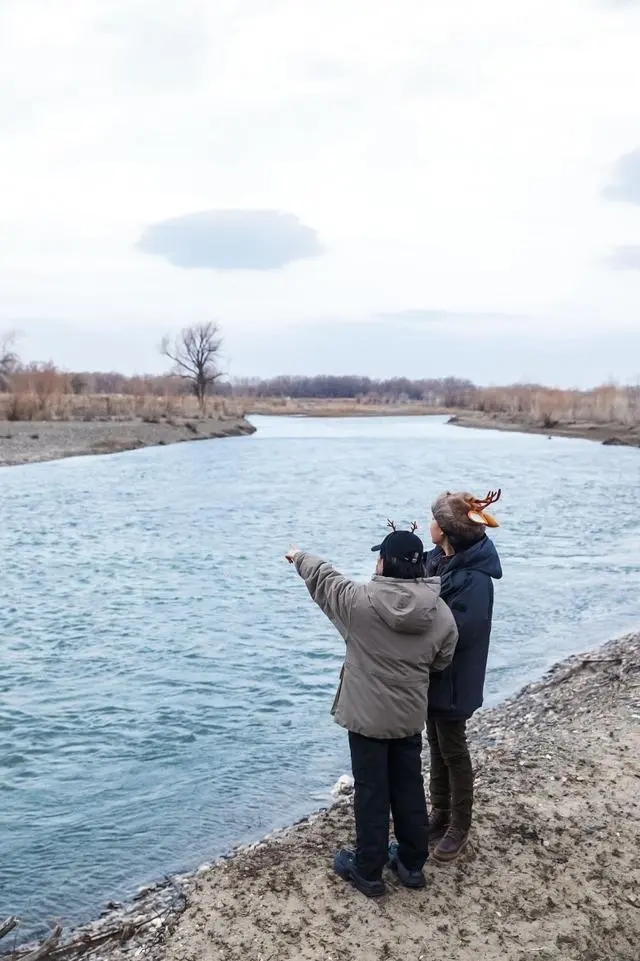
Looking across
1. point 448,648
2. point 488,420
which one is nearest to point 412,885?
point 448,648

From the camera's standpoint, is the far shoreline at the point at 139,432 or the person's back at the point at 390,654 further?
the far shoreline at the point at 139,432

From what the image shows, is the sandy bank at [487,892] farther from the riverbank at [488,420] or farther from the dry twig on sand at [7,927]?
the riverbank at [488,420]

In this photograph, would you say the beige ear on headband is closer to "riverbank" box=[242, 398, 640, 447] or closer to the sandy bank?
the sandy bank

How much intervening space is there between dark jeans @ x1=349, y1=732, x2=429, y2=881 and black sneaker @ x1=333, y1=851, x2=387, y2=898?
0.04 m

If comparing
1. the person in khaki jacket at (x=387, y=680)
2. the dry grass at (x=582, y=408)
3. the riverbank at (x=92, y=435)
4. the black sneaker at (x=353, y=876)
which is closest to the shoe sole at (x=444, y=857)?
the person in khaki jacket at (x=387, y=680)

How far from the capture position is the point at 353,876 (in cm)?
412

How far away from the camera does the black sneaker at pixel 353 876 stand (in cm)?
402

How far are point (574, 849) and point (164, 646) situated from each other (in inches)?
237

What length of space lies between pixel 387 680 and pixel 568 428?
5786 cm

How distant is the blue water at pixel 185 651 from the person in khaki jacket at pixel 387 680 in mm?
1607

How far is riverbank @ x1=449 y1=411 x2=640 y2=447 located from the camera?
49.4 metres

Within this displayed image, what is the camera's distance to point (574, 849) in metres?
4.51

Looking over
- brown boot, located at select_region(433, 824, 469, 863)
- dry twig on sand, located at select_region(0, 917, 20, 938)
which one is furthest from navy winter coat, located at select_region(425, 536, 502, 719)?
dry twig on sand, located at select_region(0, 917, 20, 938)

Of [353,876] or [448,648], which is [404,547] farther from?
[353,876]
